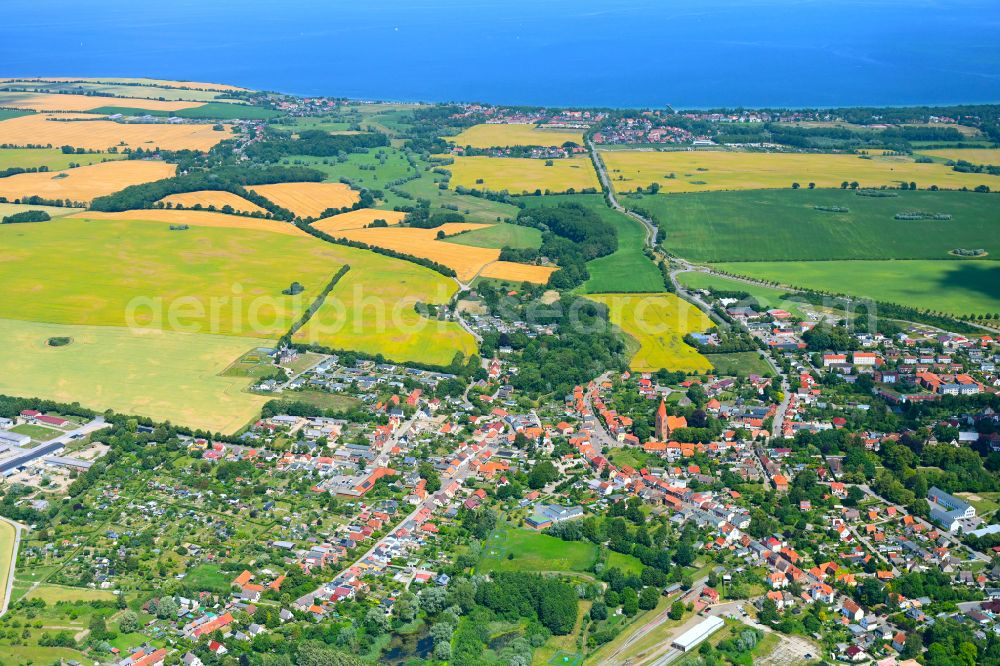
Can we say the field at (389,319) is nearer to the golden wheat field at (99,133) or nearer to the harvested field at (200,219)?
the harvested field at (200,219)

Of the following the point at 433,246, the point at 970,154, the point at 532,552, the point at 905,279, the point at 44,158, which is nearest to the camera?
the point at 532,552

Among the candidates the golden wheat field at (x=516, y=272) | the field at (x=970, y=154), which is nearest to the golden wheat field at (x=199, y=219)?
the golden wheat field at (x=516, y=272)

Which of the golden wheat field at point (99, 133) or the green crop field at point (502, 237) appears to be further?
the golden wheat field at point (99, 133)

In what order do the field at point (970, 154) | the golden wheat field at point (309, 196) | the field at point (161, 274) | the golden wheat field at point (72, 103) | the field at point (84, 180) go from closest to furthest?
the field at point (161, 274) < the golden wheat field at point (309, 196) < the field at point (84, 180) < the field at point (970, 154) < the golden wheat field at point (72, 103)

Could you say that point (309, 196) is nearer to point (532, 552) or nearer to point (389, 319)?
point (389, 319)

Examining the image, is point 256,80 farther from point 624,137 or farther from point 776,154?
point 776,154

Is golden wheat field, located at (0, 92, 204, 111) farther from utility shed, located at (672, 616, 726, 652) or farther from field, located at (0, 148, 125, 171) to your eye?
utility shed, located at (672, 616, 726, 652)

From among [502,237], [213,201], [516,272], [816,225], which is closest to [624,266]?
[516,272]
